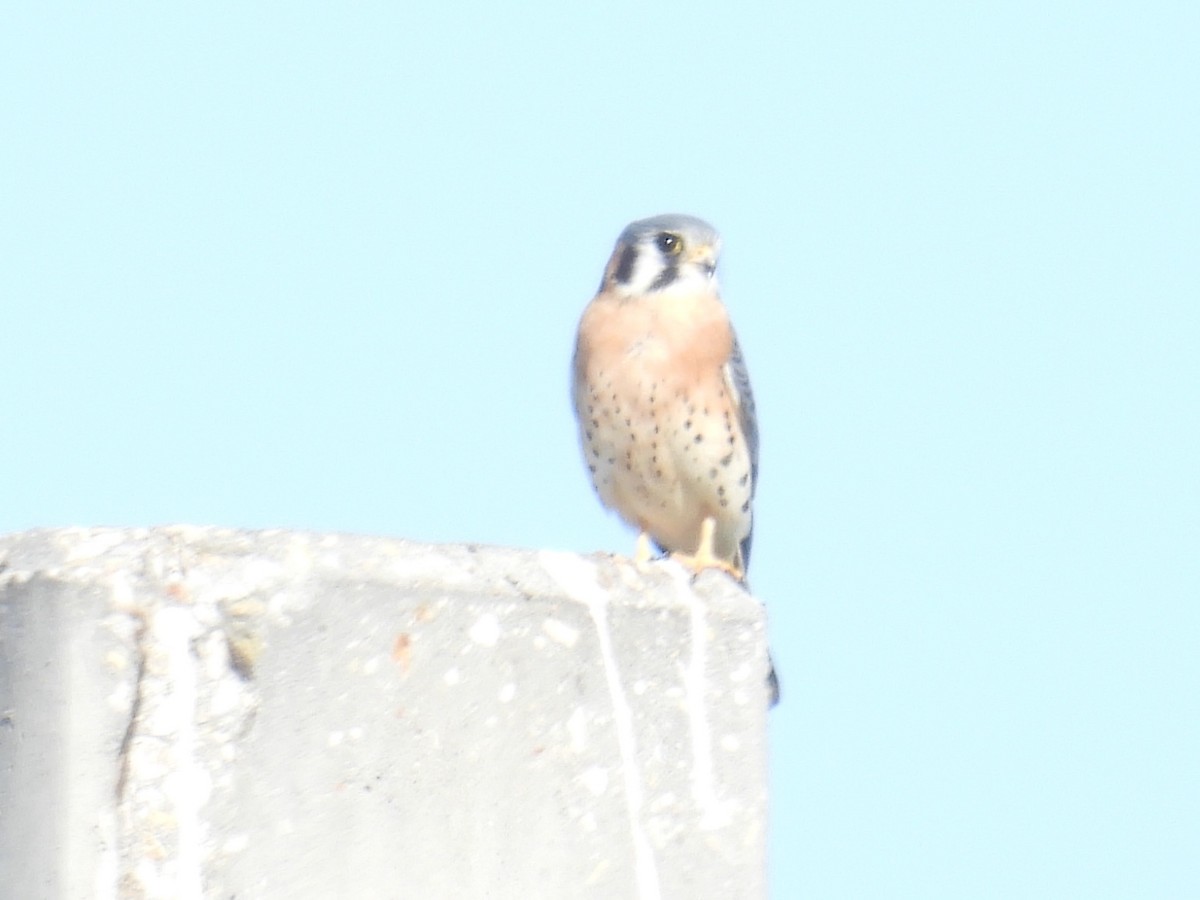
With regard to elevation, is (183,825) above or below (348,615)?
below

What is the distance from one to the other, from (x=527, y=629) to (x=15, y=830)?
0.73 meters

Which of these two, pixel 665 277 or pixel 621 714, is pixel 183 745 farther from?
pixel 665 277

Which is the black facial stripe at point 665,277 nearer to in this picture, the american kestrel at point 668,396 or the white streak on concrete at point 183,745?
the american kestrel at point 668,396

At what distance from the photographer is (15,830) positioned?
2.51m

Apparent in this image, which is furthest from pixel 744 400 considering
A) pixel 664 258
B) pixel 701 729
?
pixel 701 729

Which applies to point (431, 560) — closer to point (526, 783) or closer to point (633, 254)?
point (526, 783)

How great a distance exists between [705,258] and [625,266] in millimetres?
230

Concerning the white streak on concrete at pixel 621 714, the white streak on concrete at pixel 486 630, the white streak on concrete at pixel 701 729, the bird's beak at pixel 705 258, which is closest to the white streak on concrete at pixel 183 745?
the white streak on concrete at pixel 486 630

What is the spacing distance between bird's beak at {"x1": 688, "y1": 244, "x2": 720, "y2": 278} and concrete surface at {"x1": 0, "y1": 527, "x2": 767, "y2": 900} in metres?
3.12

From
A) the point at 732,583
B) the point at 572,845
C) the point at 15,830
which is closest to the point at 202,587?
the point at 15,830

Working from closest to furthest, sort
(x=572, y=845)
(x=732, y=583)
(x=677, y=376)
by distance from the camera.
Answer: (x=572, y=845) < (x=732, y=583) < (x=677, y=376)

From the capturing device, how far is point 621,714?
2.97 m

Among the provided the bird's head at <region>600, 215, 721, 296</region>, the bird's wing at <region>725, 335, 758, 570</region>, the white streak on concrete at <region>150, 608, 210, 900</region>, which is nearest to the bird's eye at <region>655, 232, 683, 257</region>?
the bird's head at <region>600, 215, 721, 296</region>

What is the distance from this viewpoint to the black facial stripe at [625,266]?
6.06 m
